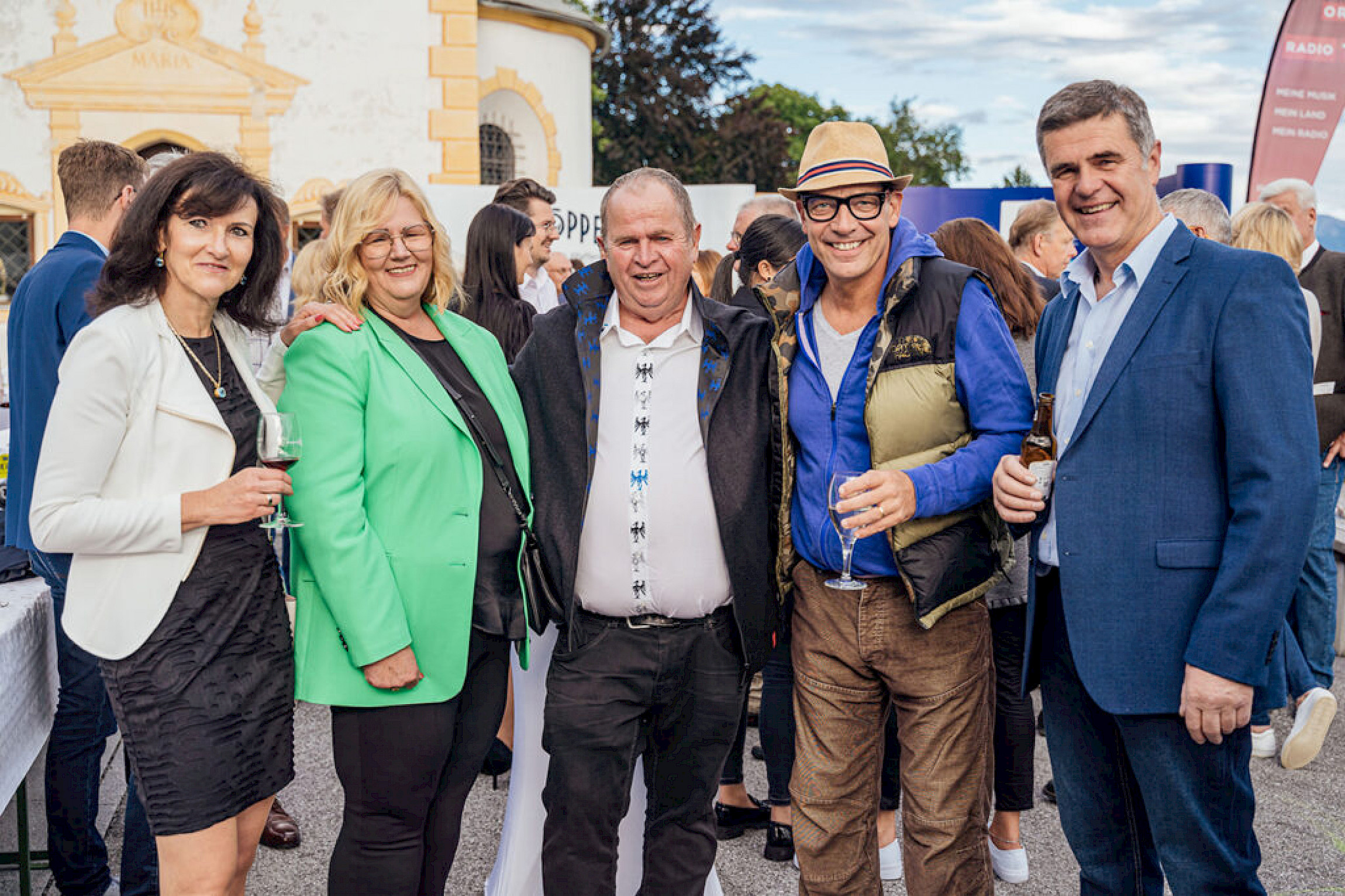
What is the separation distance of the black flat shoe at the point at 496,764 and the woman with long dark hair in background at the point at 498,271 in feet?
0.55

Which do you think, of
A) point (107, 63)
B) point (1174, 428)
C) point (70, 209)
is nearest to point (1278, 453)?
point (1174, 428)

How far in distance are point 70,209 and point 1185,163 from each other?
32.8 feet

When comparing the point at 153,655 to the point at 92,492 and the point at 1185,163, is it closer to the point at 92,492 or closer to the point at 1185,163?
the point at 92,492

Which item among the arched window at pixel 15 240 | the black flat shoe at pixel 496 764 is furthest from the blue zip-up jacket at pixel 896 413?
the arched window at pixel 15 240

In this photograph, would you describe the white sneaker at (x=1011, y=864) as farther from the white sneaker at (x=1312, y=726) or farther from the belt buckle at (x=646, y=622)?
the belt buckle at (x=646, y=622)

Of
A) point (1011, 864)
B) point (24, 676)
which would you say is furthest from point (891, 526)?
point (24, 676)

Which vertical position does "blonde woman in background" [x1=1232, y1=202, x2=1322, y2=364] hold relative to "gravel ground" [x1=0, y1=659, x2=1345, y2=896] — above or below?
above

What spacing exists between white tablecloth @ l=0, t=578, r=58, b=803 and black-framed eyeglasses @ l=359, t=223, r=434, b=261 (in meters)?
1.53

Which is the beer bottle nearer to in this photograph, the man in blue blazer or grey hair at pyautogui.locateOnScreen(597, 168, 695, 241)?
the man in blue blazer

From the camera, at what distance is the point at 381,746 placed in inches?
108

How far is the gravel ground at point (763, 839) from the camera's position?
3.82 meters

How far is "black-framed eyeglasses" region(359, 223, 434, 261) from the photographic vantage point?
9.29ft

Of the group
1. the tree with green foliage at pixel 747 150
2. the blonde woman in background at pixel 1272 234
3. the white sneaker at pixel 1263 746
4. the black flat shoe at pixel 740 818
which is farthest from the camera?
the tree with green foliage at pixel 747 150

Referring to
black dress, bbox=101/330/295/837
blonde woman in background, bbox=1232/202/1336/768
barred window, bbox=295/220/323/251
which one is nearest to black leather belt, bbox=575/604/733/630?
black dress, bbox=101/330/295/837
